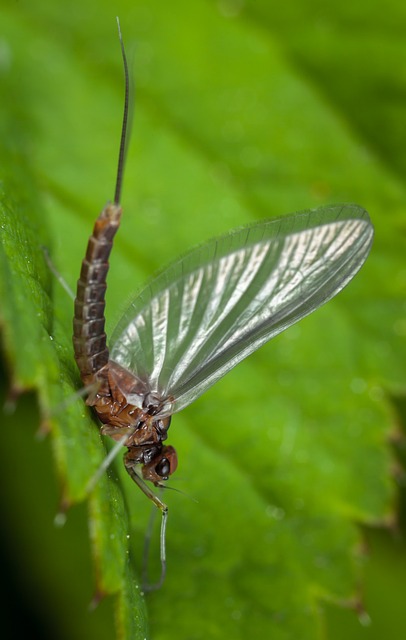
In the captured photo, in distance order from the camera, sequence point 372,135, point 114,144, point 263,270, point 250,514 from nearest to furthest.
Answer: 1. point 263,270
2. point 250,514
3. point 114,144
4. point 372,135

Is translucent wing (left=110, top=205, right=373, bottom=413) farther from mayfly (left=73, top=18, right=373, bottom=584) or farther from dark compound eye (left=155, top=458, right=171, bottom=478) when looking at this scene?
dark compound eye (left=155, top=458, right=171, bottom=478)

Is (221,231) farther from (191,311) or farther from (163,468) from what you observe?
(163,468)

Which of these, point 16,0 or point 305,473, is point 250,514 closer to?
point 305,473

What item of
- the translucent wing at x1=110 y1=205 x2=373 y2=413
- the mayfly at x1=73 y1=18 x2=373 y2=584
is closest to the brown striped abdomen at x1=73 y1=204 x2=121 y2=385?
the mayfly at x1=73 y1=18 x2=373 y2=584

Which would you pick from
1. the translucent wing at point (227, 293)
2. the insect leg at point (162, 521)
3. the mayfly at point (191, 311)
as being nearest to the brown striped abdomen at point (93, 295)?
the mayfly at point (191, 311)

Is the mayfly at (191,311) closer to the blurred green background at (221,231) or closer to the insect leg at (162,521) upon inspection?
the insect leg at (162,521)

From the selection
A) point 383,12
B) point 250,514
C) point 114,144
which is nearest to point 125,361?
point 250,514
